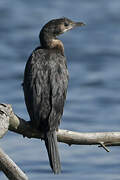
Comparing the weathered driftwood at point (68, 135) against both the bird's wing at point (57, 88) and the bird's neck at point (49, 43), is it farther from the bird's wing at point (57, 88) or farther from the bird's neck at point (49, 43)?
the bird's neck at point (49, 43)

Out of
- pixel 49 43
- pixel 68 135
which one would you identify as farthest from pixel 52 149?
pixel 49 43

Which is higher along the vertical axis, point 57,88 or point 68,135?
point 57,88

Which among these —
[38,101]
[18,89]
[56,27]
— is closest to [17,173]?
[38,101]

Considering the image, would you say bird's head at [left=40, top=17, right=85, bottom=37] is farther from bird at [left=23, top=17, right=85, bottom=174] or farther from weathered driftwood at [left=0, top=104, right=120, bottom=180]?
weathered driftwood at [left=0, top=104, right=120, bottom=180]

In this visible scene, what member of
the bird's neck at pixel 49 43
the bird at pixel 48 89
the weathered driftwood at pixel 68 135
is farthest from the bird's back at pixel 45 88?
the bird's neck at pixel 49 43

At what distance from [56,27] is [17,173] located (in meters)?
2.52

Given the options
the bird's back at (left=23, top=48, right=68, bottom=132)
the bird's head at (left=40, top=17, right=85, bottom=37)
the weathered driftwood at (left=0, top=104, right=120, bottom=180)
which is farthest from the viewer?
the bird's head at (left=40, top=17, right=85, bottom=37)

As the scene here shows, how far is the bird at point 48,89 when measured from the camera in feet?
26.6

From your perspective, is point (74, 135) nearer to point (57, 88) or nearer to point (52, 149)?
point (52, 149)

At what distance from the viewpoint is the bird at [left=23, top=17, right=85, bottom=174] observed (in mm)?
8094

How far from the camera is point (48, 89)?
8367mm

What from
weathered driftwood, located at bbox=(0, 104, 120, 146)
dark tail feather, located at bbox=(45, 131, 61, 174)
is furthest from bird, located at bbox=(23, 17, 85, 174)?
weathered driftwood, located at bbox=(0, 104, 120, 146)

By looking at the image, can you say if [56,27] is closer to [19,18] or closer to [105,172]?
[105,172]

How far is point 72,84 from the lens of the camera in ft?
51.4
